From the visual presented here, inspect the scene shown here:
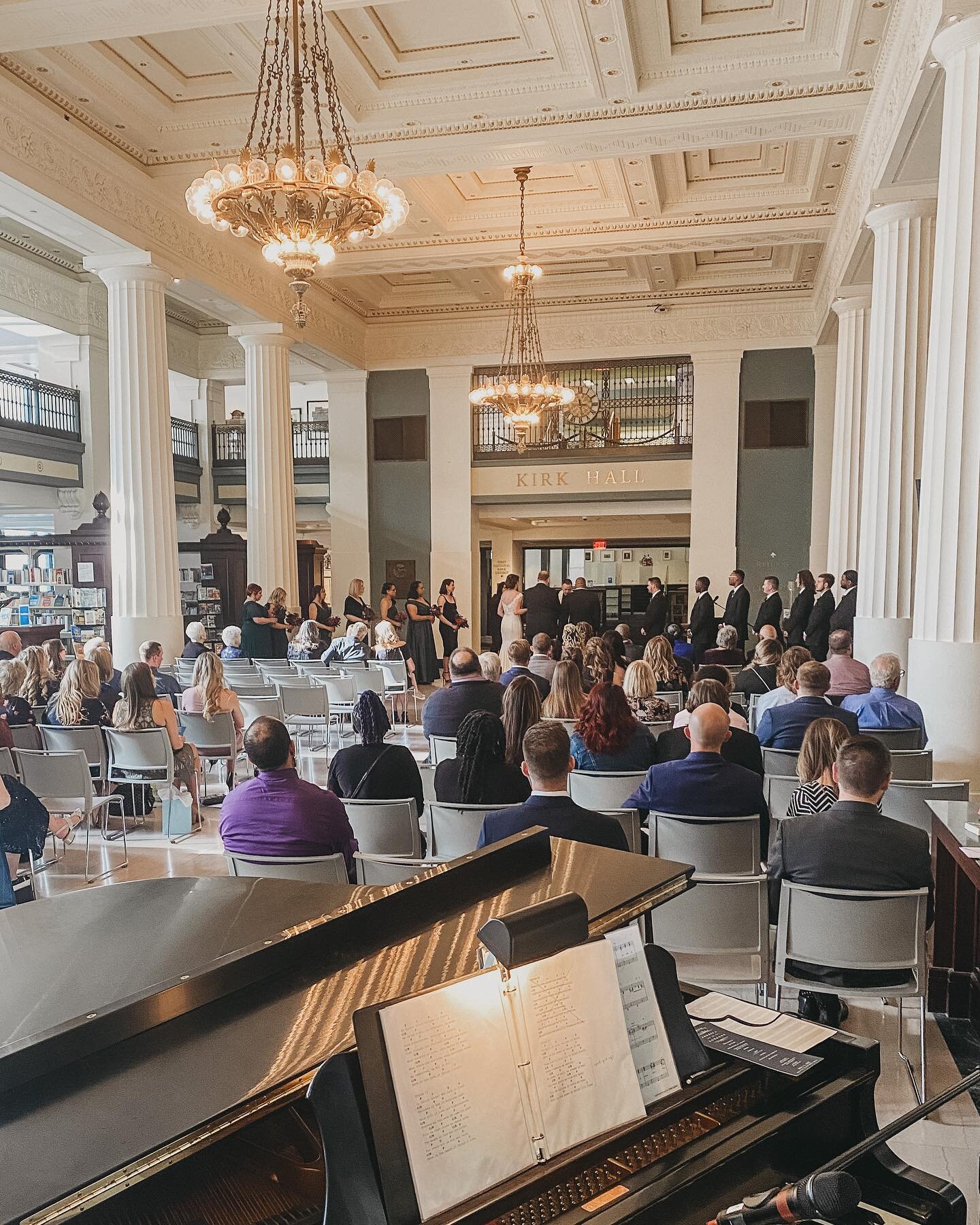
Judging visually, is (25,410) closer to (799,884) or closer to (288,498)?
(288,498)

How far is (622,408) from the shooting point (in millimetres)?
16172

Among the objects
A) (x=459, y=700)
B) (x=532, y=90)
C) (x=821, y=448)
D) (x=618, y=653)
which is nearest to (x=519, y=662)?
(x=459, y=700)

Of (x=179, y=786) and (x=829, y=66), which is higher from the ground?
(x=829, y=66)

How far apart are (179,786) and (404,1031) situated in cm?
582

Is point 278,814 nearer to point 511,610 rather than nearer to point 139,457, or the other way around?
point 139,457

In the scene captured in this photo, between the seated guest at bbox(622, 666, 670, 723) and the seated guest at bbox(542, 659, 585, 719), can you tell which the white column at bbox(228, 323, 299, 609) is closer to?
the seated guest at bbox(622, 666, 670, 723)

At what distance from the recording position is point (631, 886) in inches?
83.0

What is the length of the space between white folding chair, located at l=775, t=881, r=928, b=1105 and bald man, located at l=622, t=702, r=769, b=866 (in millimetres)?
744

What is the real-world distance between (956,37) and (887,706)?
3.93 m

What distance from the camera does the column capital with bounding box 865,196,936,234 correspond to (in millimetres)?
8203

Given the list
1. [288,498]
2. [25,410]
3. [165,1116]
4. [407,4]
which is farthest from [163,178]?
[165,1116]

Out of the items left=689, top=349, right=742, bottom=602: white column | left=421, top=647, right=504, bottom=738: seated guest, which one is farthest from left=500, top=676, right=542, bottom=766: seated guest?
left=689, top=349, right=742, bottom=602: white column

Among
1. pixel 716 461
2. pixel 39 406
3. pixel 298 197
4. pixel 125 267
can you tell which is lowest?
pixel 716 461

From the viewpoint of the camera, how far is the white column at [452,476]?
54.6 feet
